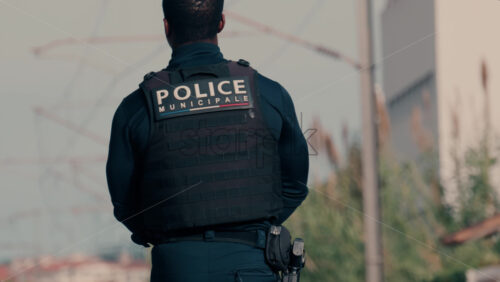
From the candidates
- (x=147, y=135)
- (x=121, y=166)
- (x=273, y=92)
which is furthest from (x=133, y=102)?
(x=273, y=92)

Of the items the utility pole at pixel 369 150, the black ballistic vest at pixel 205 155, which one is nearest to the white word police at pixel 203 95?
the black ballistic vest at pixel 205 155

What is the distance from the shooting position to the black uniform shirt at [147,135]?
3.48 metres

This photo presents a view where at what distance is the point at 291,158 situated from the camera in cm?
360

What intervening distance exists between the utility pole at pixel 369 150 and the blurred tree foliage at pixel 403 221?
1663mm

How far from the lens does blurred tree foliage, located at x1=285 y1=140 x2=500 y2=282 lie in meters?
14.2

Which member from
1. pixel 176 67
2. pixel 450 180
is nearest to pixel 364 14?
pixel 450 180

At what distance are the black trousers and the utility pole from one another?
7.66 meters

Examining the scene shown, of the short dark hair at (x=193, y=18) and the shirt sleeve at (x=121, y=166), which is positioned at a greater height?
the short dark hair at (x=193, y=18)

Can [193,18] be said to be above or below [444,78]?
below

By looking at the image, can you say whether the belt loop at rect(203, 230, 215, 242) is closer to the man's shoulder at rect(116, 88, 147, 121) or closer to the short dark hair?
the man's shoulder at rect(116, 88, 147, 121)

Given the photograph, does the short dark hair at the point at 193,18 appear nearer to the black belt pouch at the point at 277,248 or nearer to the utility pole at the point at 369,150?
the black belt pouch at the point at 277,248

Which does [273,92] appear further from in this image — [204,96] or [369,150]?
[369,150]

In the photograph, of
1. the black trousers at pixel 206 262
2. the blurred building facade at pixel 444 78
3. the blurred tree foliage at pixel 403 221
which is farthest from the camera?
the blurred building facade at pixel 444 78

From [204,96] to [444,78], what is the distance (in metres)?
19.0
